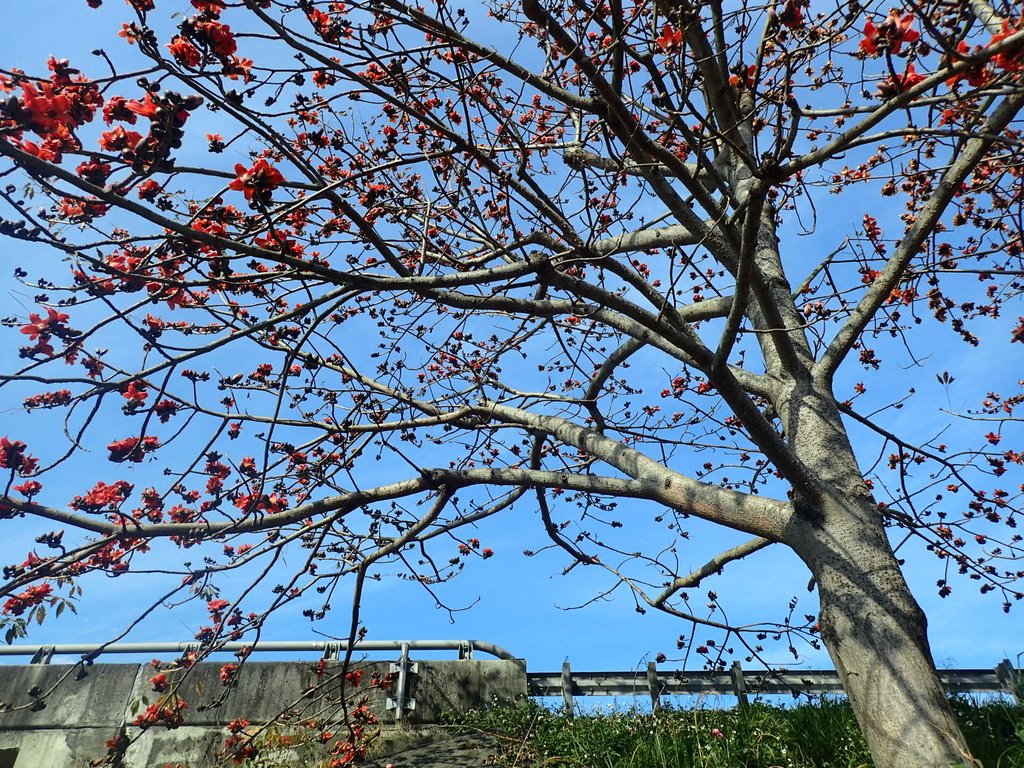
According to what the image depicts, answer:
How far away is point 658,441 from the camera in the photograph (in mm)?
5074

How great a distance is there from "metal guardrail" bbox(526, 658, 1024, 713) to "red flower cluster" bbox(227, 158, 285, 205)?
5404 millimetres

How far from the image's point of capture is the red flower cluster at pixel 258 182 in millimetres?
2434

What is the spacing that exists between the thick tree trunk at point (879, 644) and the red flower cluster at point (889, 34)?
7.71 feet

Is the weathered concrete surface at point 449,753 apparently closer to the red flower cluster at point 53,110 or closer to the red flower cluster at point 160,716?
the red flower cluster at point 160,716

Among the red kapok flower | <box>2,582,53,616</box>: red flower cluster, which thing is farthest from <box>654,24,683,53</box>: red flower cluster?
→ <box>2,582,53,616</box>: red flower cluster

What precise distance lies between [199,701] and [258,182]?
7.03m

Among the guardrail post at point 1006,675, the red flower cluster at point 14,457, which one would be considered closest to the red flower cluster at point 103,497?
the red flower cluster at point 14,457

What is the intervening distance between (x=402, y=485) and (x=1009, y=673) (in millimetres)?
6293

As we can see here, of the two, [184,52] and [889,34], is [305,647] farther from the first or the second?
[889,34]

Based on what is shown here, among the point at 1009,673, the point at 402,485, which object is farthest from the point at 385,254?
the point at 1009,673

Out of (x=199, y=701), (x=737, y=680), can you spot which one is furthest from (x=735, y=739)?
(x=199, y=701)

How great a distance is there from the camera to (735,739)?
15.4 feet

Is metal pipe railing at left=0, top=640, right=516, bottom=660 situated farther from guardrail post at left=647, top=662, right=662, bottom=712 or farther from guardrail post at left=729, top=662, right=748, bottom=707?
guardrail post at left=729, top=662, right=748, bottom=707

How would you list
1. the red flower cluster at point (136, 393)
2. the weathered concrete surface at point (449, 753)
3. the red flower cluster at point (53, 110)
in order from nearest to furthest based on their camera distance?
the red flower cluster at point (53, 110) < the red flower cluster at point (136, 393) < the weathered concrete surface at point (449, 753)
